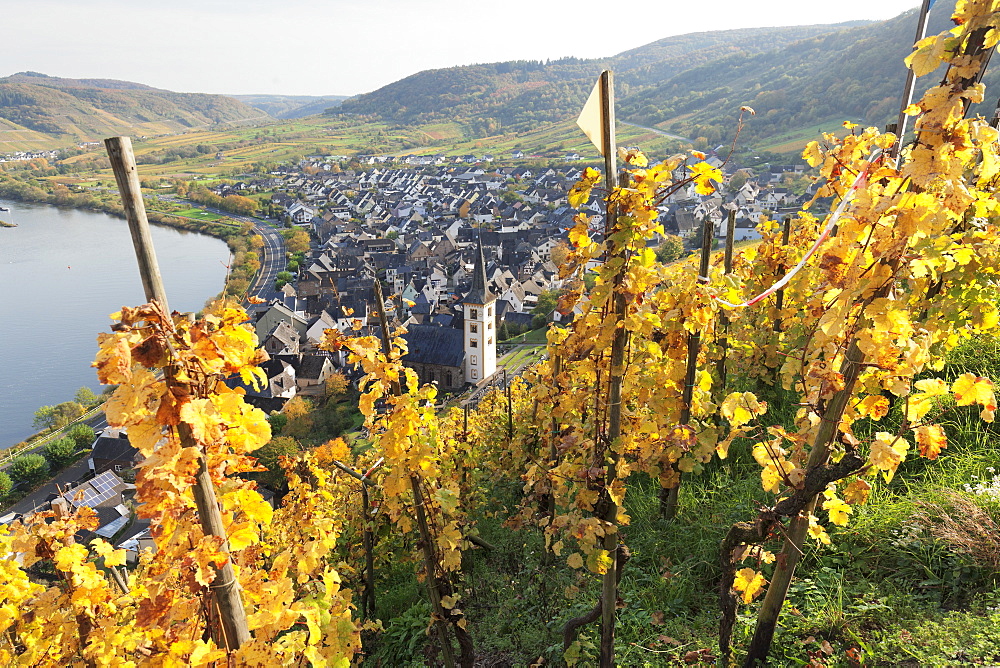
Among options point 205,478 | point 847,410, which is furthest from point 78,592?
point 847,410

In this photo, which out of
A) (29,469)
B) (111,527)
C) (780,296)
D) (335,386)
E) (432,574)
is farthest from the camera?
(335,386)

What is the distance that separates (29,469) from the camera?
102ft

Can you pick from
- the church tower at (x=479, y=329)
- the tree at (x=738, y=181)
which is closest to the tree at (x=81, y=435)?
the church tower at (x=479, y=329)

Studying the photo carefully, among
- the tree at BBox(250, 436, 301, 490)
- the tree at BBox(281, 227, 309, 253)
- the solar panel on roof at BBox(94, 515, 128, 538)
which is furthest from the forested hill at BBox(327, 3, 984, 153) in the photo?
the solar panel on roof at BBox(94, 515, 128, 538)

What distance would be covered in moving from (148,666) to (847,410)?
10.8 feet

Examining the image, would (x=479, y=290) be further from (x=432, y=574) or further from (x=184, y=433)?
(x=184, y=433)

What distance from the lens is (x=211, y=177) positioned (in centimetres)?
13100

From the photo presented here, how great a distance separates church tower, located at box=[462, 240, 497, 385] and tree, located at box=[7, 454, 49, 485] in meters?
24.5

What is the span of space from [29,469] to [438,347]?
78.0 ft

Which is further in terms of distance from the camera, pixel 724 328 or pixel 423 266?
pixel 423 266

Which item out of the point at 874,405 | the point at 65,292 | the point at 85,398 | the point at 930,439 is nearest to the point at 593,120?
the point at 874,405

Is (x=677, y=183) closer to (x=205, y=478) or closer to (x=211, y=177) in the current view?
(x=205, y=478)

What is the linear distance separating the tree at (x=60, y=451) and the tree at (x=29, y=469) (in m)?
0.84

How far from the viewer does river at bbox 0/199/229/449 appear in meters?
42.7
